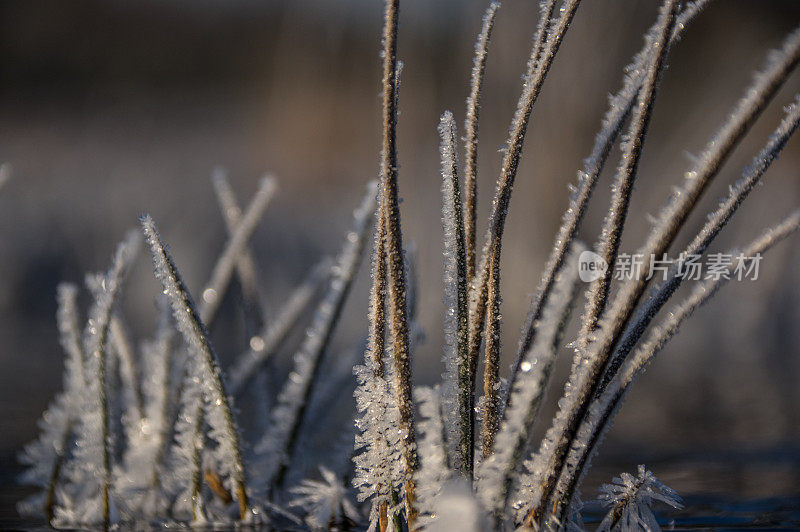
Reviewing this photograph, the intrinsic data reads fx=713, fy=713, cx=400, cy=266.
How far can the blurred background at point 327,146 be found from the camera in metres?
2.00

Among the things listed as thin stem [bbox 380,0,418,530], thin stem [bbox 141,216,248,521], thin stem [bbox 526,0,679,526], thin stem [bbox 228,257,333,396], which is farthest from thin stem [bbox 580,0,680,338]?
thin stem [bbox 228,257,333,396]

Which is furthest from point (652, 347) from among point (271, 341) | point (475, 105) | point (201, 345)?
point (271, 341)

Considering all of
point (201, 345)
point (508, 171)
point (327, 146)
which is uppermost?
point (327, 146)

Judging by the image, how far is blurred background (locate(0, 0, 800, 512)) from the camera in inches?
78.7

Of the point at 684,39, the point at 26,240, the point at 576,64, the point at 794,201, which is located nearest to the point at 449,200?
the point at 576,64

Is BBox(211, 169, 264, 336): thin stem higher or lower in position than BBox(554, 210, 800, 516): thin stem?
higher

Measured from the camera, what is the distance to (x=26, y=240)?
2.49 meters

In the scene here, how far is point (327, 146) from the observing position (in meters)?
3.01

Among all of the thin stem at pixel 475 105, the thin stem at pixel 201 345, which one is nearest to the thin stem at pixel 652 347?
the thin stem at pixel 475 105

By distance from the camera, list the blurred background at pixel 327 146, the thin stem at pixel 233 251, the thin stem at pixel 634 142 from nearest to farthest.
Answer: the thin stem at pixel 634 142
the thin stem at pixel 233 251
the blurred background at pixel 327 146

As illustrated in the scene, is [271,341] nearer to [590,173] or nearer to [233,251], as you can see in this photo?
[233,251]

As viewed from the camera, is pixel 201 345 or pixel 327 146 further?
pixel 327 146

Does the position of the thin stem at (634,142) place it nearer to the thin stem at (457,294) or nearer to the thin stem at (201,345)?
the thin stem at (457,294)

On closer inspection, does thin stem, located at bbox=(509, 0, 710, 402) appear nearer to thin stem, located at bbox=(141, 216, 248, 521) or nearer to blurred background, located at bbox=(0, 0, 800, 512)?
thin stem, located at bbox=(141, 216, 248, 521)
